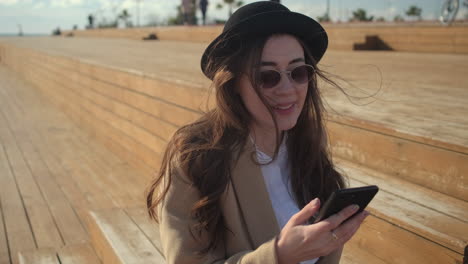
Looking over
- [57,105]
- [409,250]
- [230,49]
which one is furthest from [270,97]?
[57,105]

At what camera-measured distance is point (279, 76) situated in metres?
1.39

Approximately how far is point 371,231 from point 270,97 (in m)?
0.99

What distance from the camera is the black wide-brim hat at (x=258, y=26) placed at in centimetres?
135

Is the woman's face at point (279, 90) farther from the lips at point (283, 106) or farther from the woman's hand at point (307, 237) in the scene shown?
the woman's hand at point (307, 237)

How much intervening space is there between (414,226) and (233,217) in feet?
2.90

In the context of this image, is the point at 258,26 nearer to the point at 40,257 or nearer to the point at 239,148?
the point at 239,148

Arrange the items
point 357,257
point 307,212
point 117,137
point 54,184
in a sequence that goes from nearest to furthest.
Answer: point 307,212, point 357,257, point 54,184, point 117,137

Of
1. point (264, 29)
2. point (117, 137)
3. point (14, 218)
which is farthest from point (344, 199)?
point (117, 137)

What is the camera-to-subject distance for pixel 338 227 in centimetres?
123

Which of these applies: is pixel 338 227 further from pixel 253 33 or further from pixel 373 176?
pixel 373 176

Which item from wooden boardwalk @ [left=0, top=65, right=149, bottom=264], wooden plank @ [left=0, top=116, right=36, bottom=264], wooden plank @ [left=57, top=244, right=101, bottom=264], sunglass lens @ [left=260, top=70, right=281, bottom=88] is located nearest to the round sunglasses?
sunglass lens @ [left=260, top=70, right=281, bottom=88]

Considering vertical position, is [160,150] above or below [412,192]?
below

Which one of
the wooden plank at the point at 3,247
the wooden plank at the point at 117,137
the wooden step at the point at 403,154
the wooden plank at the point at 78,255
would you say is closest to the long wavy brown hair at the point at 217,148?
the wooden step at the point at 403,154

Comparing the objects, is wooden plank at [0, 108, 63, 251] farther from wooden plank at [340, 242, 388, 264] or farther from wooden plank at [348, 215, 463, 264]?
wooden plank at [348, 215, 463, 264]
